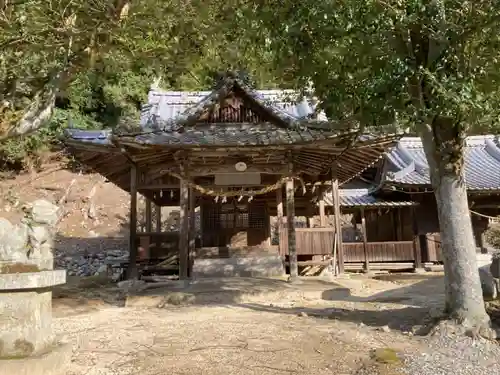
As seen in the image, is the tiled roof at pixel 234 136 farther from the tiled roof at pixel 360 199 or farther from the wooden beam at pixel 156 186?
the tiled roof at pixel 360 199

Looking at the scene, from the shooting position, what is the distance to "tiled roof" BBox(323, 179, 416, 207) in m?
18.3

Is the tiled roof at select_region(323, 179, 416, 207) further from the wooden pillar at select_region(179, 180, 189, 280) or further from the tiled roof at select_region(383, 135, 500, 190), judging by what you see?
the wooden pillar at select_region(179, 180, 189, 280)

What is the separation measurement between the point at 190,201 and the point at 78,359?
849cm

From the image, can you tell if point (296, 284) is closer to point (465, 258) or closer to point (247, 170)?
point (247, 170)

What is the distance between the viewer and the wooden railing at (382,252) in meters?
18.2

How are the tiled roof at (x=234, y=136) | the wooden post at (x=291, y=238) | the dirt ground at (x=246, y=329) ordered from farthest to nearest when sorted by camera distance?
the wooden post at (x=291, y=238) → the tiled roof at (x=234, y=136) → the dirt ground at (x=246, y=329)

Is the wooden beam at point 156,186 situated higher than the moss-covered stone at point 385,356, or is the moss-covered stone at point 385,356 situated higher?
the wooden beam at point 156,186

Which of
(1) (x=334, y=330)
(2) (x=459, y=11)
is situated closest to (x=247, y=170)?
(1) (x=334, y=330)

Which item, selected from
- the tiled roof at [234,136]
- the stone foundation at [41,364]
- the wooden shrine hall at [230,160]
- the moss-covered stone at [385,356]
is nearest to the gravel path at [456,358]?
the moss-covered stone at [385,356]

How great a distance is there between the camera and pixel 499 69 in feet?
21.0

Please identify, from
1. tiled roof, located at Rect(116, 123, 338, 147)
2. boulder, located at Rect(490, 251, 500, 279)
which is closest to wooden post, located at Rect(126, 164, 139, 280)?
tiled roof, located at Rect(116, 123, 338, 147)

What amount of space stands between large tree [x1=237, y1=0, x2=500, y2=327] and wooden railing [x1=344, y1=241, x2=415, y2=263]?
12.2 metres

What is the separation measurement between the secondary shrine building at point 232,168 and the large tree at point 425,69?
4.24 metres

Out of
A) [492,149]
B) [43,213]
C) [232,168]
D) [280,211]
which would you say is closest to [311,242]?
[280,211]
